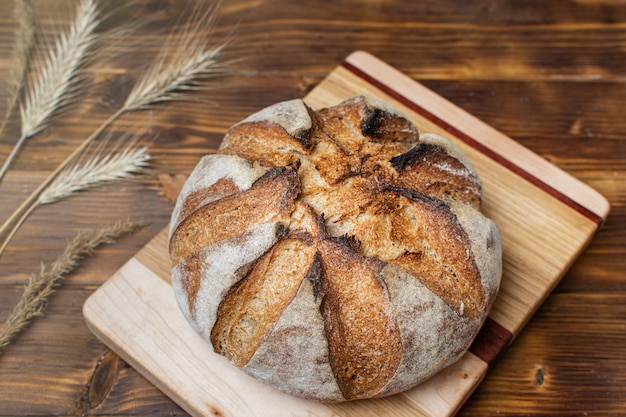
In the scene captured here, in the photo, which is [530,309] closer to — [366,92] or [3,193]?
[366,92]

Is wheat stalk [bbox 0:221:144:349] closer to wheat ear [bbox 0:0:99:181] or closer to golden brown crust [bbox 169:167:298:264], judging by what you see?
wheat ear [bbox 0:0:99:181]

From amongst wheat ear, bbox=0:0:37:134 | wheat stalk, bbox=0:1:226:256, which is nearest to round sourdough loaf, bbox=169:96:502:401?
wheat stalk, bbox=0:1:226:256

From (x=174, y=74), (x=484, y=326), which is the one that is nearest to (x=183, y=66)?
(x=174, y=74)

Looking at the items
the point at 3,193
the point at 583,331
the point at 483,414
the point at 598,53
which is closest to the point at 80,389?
the point at 3,193

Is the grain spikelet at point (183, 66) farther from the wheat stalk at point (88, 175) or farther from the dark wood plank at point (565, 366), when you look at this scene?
the dark wood plank at point (565, 366)

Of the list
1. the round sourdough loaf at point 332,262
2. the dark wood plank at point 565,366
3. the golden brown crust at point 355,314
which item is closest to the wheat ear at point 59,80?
the round sourdough loaf at point 332,262

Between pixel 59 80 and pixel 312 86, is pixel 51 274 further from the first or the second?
pixel 312 86
